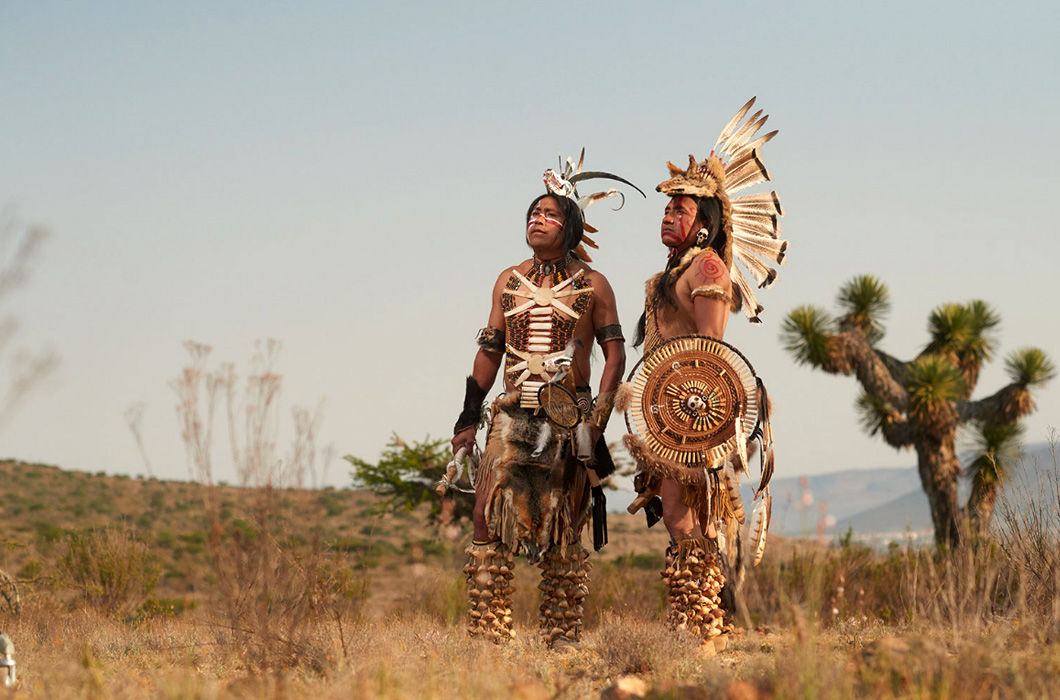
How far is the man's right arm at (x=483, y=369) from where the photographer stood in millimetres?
7680

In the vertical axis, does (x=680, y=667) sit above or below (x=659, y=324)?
below

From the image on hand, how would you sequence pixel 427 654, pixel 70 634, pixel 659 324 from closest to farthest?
pixel 427 654
pixel 659 324
pixel 70 634

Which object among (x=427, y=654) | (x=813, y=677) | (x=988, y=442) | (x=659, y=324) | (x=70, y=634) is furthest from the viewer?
(x=988, y=442)

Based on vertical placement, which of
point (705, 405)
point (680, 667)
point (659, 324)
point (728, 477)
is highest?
point (659, 324)

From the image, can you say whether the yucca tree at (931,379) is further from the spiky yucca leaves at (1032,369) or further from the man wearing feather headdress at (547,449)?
the man wearing feather headdress at (547,449)

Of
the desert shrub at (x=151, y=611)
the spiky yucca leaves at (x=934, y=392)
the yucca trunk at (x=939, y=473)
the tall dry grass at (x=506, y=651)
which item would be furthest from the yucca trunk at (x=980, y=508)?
the desert shrub at (x=151, y=611)

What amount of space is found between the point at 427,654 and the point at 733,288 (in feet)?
10.6

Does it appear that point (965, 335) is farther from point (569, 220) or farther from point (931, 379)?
point (569, 220)

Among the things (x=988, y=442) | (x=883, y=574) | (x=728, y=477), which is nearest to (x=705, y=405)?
(x=728, y=477)

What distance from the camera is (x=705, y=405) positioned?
6602 millimetres

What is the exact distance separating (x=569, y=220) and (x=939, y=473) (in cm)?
1456

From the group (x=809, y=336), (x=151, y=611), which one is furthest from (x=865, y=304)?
(x=151, y=611)

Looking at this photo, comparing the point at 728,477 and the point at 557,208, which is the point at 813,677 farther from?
the point at 557,208

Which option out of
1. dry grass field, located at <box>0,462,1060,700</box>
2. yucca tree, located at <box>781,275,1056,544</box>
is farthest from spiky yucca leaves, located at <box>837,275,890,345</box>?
dry grass field, located at <box>0,462,1060,700</box>
